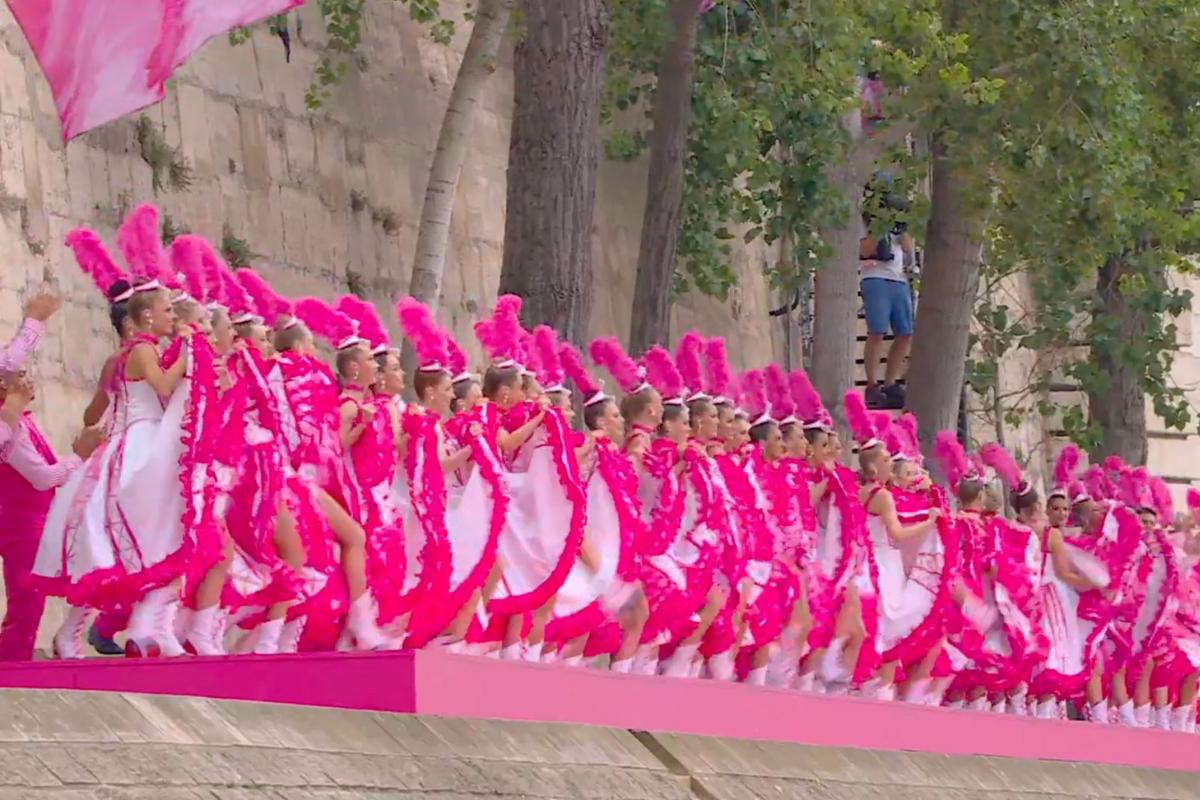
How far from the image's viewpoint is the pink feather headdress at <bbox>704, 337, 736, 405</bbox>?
12047 mm

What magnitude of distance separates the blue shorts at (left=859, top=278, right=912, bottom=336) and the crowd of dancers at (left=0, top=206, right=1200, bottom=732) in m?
6.34

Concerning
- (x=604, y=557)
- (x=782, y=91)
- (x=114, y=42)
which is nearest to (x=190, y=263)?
(x=604, y=557)

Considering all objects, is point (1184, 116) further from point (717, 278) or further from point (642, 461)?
point (642, 461)

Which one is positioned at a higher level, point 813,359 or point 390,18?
point 390,18

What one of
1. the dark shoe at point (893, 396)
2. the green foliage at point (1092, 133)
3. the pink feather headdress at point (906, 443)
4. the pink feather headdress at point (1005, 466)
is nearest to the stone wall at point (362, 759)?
the pink feather headdress at point (906, 443)

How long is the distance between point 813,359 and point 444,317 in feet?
7.48

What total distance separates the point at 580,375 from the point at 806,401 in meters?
1.67

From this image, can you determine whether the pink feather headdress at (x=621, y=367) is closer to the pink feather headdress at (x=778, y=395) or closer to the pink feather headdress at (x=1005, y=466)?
the pink feather headdress at (x=778, y=395)

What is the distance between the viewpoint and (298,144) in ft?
51.8

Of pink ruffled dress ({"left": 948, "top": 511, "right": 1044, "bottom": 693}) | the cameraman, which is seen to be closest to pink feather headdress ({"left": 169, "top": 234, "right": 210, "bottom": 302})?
pink ruffled dress ({"left": 948, "top": 511, "right": 1044, "bottom": 693})

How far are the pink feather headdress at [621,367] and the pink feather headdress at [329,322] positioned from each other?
5.41 feet

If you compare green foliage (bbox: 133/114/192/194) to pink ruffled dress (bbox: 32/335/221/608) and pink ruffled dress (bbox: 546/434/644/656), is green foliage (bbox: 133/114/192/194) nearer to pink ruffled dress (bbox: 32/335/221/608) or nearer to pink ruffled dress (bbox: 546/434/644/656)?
pink ruffled dress (bbox: 546/434/644/656)

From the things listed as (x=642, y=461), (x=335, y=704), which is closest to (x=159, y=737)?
(x=335, y=704)

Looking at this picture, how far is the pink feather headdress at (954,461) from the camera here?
46.5 feet
